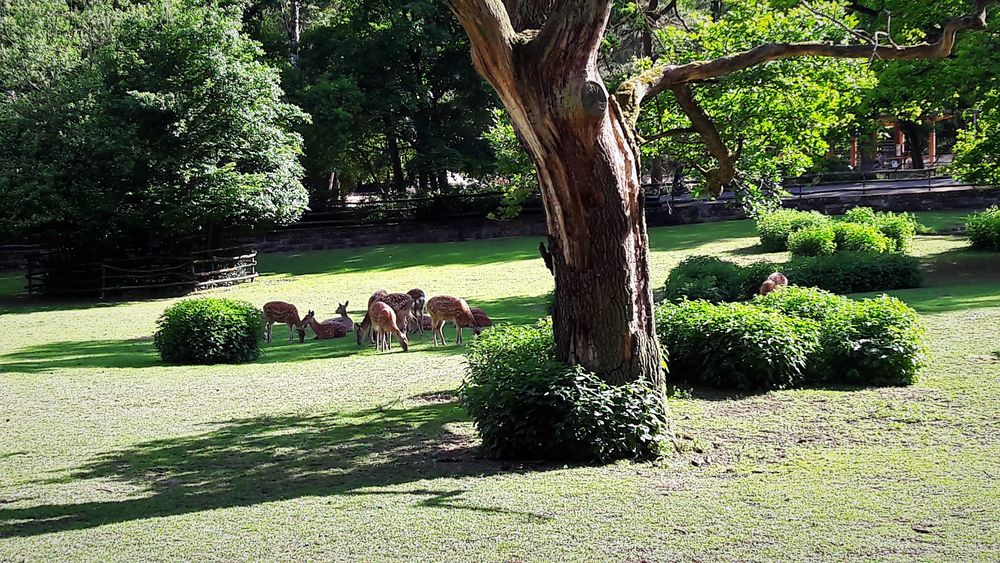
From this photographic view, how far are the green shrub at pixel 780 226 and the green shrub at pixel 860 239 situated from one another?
2.73 m

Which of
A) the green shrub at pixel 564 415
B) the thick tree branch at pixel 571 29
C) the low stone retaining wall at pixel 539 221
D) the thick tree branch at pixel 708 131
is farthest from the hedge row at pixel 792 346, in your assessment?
the low stone retaining wall at pixel 539 221

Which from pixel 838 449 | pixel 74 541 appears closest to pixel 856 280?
pixel 838 449

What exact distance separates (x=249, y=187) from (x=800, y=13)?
17792mm

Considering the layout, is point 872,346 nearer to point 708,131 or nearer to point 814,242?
point 708,131

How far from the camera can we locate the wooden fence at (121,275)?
29.2 m

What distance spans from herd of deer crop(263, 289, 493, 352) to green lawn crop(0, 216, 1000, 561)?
0.69m

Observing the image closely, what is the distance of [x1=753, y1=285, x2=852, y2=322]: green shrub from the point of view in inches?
474

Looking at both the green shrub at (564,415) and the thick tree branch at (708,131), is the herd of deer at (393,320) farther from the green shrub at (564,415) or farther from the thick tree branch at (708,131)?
the green shrub at (564,415)

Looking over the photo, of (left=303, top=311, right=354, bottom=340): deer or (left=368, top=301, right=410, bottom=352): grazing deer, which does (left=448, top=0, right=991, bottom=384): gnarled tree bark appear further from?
(left=303, top=311, right=354, bottom=340): deer

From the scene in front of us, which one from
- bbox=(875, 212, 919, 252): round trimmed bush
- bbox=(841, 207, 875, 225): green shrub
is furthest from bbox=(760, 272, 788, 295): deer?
bbox=(841, 207, 875, 225): green shrub

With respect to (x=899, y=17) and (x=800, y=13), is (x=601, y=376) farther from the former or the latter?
(x=899, y=17)

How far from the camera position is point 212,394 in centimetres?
1327

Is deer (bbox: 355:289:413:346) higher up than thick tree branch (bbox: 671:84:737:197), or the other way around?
thick tree branch (bbox: 671:84:737:197)

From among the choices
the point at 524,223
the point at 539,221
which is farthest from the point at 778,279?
the point at 524,223
